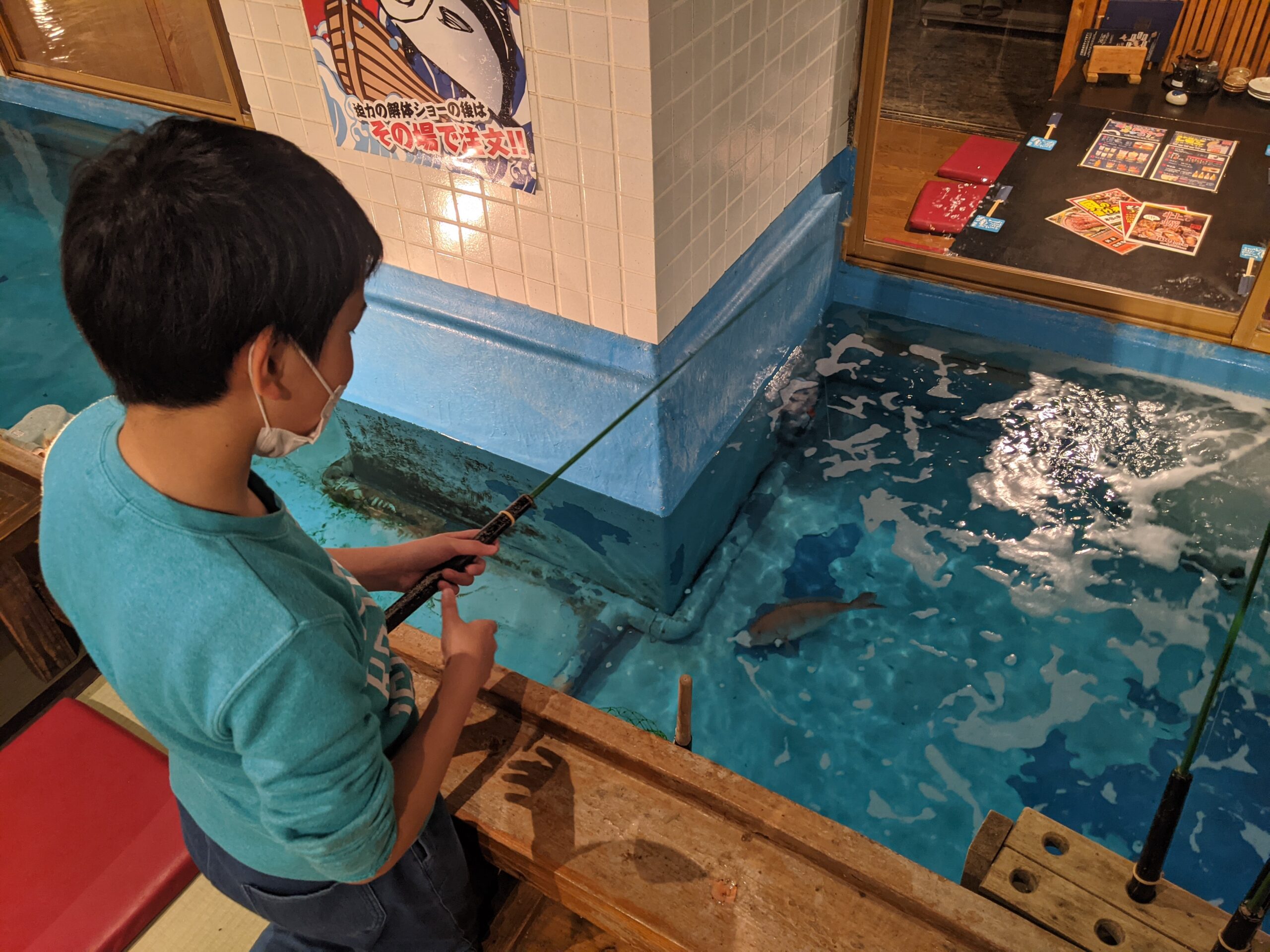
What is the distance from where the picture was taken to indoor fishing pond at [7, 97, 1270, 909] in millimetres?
2746

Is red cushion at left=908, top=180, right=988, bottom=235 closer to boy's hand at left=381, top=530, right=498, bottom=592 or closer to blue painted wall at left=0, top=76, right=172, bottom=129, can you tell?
boy's hand at left=381, top=530, right=498, bottom=592

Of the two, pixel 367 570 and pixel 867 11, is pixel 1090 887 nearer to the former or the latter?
pixel 367 570

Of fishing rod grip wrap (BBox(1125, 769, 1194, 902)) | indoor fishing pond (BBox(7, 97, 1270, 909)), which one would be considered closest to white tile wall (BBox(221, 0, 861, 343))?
indoor fishing pond (BBox(7, 97, 1270, 909))

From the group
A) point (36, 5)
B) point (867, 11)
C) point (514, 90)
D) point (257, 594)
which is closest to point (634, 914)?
point (257, 594)

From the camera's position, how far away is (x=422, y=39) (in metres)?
2.71

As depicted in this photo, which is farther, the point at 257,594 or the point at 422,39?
the point at 422,39

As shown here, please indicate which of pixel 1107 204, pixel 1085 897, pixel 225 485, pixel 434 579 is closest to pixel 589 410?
pixel 434 579

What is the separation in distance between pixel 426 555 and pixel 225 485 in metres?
0.67

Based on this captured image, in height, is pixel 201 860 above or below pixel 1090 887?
above

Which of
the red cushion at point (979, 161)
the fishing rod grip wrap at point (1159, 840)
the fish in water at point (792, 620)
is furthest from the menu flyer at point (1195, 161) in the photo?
the fishing rod grip wrap at point (1159, 840)

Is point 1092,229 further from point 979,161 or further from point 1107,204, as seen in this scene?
point 979,161

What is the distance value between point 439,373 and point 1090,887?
284cm

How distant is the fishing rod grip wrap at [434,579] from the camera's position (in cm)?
146

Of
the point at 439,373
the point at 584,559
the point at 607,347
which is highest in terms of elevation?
the point at 607,347
